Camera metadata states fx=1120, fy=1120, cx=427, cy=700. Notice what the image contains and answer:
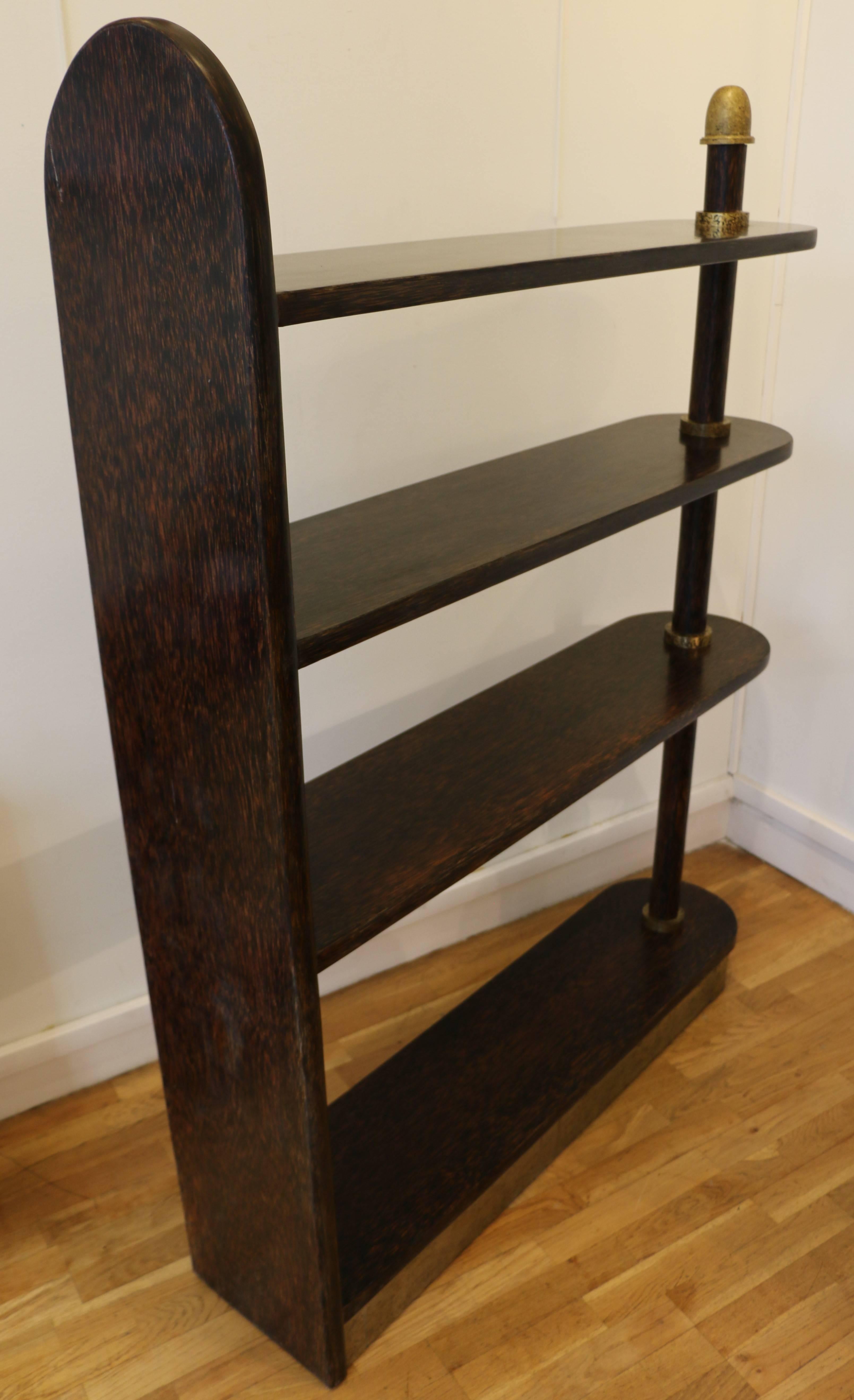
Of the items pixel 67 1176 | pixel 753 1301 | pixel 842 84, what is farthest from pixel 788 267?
pixel 67 1176

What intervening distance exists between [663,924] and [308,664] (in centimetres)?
121

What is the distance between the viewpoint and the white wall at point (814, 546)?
2014mm

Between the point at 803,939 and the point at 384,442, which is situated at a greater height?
the point at 384,442

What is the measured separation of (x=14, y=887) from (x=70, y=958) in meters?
0.17

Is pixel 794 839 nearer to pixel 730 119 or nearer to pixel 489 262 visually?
pixel 730 119

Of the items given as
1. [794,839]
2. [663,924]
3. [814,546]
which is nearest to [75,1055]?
[663,924]

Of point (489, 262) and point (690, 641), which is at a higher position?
point (489, 262)

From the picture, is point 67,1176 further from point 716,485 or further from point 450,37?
point 450,37

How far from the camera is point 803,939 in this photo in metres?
2.26

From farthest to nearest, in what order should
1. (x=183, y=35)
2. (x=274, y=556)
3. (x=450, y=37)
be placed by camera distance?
(x=450, y=37) → (x=274, y=556) → (x=183, y=35)

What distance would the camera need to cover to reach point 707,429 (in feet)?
5.37

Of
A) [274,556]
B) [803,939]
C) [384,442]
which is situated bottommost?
[803,939]

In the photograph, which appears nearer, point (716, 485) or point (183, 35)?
point (183, 35)

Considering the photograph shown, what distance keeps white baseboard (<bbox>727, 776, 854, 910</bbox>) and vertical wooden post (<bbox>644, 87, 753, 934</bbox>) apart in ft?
1.42
